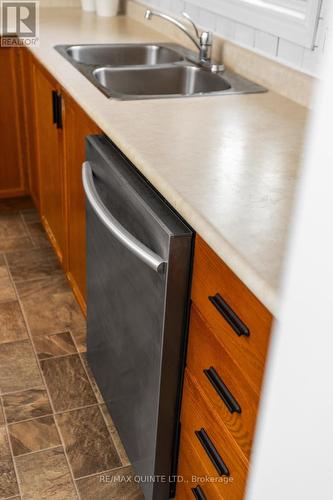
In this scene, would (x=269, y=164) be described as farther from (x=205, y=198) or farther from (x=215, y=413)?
(x=215, y=413)

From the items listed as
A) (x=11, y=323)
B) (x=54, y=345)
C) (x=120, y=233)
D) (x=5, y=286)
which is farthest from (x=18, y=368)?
(x=120, y=233)

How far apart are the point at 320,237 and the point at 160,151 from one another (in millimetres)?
978

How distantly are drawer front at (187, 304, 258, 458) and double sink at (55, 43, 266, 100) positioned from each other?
2.92 feet

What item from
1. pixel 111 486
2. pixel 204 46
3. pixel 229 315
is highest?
pixel 204 46

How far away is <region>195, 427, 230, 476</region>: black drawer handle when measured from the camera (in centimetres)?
110

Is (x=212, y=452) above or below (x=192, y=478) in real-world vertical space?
above

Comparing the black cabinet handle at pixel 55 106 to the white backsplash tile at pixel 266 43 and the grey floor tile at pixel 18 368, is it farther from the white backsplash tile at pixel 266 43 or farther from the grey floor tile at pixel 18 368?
the grey floor tile at pixel 18 368

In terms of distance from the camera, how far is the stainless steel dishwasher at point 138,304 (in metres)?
1.14

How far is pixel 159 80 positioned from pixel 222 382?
134cm

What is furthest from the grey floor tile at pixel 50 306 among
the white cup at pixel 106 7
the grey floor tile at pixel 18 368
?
the white cup at pixel 106 7

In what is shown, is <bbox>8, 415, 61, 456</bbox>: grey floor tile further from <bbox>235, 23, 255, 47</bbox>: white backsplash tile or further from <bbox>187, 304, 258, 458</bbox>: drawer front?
<bbox>235, 23, 255, 47</bbox>: white backsplash tile

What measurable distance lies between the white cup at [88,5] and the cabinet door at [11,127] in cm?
57

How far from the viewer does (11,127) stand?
2.79 metres

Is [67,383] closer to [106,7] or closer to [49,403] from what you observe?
[49,403]
